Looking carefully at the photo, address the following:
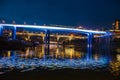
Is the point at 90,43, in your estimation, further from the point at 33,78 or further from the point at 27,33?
the point at 33,78

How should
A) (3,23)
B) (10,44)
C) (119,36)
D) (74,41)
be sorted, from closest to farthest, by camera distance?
(10,44) < (3,23) < (119,36) < (74,41)

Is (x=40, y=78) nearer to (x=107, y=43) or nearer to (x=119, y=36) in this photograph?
(x=107, y=43)

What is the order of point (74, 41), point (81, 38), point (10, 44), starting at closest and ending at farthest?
point (10, 44)
point (81, 38)
point (74, 41)

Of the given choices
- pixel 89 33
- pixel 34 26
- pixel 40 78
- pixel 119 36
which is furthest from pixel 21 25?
pixel 40 78

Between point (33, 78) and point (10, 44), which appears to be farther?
point (10, 44)

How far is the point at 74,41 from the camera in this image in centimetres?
18675

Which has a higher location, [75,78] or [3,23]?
[3,23]

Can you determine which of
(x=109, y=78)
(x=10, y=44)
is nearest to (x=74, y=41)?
(x=10, y=44)

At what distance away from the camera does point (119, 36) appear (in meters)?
154

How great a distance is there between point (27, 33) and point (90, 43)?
3284cm

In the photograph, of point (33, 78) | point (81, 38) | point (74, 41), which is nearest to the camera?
point (33, 78)

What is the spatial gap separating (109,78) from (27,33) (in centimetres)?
13266

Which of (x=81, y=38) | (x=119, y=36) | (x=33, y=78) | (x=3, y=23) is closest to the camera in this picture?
(x=33, y=78)

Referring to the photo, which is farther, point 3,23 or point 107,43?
point 107,43
